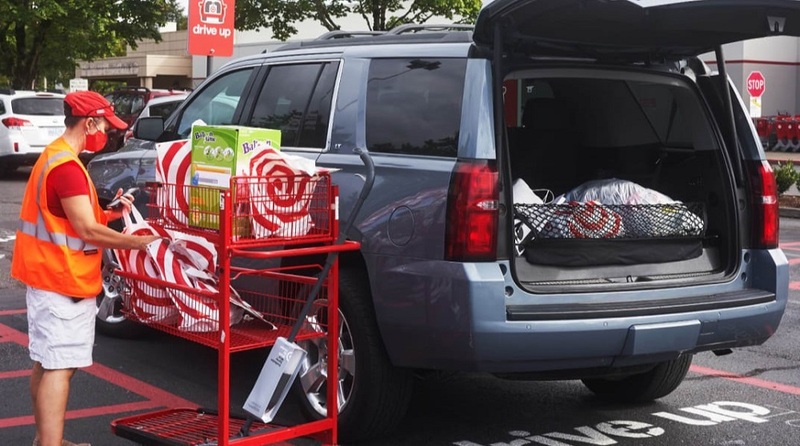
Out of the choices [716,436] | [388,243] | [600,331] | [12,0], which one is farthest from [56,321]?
[12,0]

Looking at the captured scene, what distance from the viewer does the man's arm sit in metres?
4.73

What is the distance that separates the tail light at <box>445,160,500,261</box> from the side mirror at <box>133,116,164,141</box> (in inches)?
112

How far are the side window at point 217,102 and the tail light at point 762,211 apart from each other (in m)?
2.90

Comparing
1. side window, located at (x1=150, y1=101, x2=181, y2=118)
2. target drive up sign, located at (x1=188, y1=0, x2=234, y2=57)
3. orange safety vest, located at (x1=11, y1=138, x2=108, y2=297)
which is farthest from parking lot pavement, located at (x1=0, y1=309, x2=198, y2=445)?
side window, located at (x1=150, y1=101, x2=181, y2=118)

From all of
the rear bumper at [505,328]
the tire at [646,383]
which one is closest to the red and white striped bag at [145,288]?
the rear bumper at [505,328]

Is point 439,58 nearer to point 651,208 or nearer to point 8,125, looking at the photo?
point 651,208

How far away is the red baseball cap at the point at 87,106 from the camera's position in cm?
491

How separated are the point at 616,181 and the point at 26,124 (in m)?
18.3

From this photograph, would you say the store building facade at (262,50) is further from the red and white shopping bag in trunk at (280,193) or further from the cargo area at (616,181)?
the red and white shopping bag in trunk at (280,193)

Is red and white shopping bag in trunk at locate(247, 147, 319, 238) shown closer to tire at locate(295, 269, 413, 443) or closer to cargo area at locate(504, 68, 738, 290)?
tire at locate(295, 269, 413, 443)

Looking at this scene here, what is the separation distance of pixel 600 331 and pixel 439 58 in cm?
144

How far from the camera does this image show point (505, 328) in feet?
16.1

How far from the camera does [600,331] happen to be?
5.04 metres

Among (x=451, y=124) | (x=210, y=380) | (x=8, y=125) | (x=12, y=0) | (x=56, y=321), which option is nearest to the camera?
(x=56, y=321)
